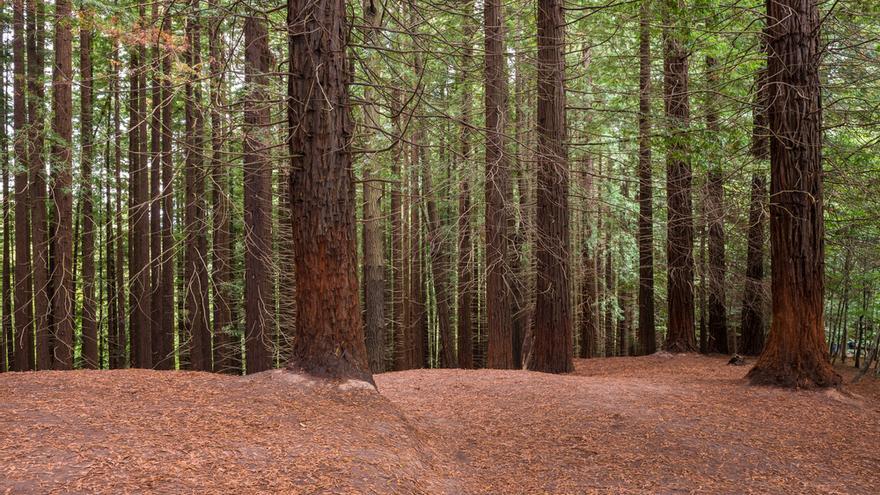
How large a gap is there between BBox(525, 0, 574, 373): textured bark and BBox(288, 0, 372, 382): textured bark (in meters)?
5.28

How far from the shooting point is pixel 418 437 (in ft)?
18.9

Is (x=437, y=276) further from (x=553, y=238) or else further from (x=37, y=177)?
(x=37, y=177)

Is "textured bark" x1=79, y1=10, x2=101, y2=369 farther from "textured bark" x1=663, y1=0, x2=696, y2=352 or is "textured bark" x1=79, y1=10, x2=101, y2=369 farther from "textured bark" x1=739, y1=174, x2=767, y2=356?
"textured bark" x1=739, y1=174, x2=767, y2=356

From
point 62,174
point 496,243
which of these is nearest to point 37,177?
point 62,174

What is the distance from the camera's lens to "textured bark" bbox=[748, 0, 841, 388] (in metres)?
8.52

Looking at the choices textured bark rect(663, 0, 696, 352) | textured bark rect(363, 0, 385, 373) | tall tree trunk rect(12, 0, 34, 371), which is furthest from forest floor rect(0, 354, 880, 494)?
tall tree trunk rect(12, 0, 34, 371)

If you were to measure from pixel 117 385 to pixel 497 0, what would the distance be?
9.70 metres

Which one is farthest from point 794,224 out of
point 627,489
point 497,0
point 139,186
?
point 139,186

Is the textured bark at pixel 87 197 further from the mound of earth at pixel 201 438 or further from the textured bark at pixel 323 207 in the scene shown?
the textured bark at pixel 323 207

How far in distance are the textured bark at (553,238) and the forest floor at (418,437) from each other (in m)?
2.40

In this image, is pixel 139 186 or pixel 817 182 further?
pixel 139 186

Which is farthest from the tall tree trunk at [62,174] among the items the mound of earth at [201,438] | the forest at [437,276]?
the mound of earth at [201,438]

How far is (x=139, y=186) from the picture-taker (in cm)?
1727

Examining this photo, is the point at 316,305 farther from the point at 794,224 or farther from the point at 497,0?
the point at 497,0
